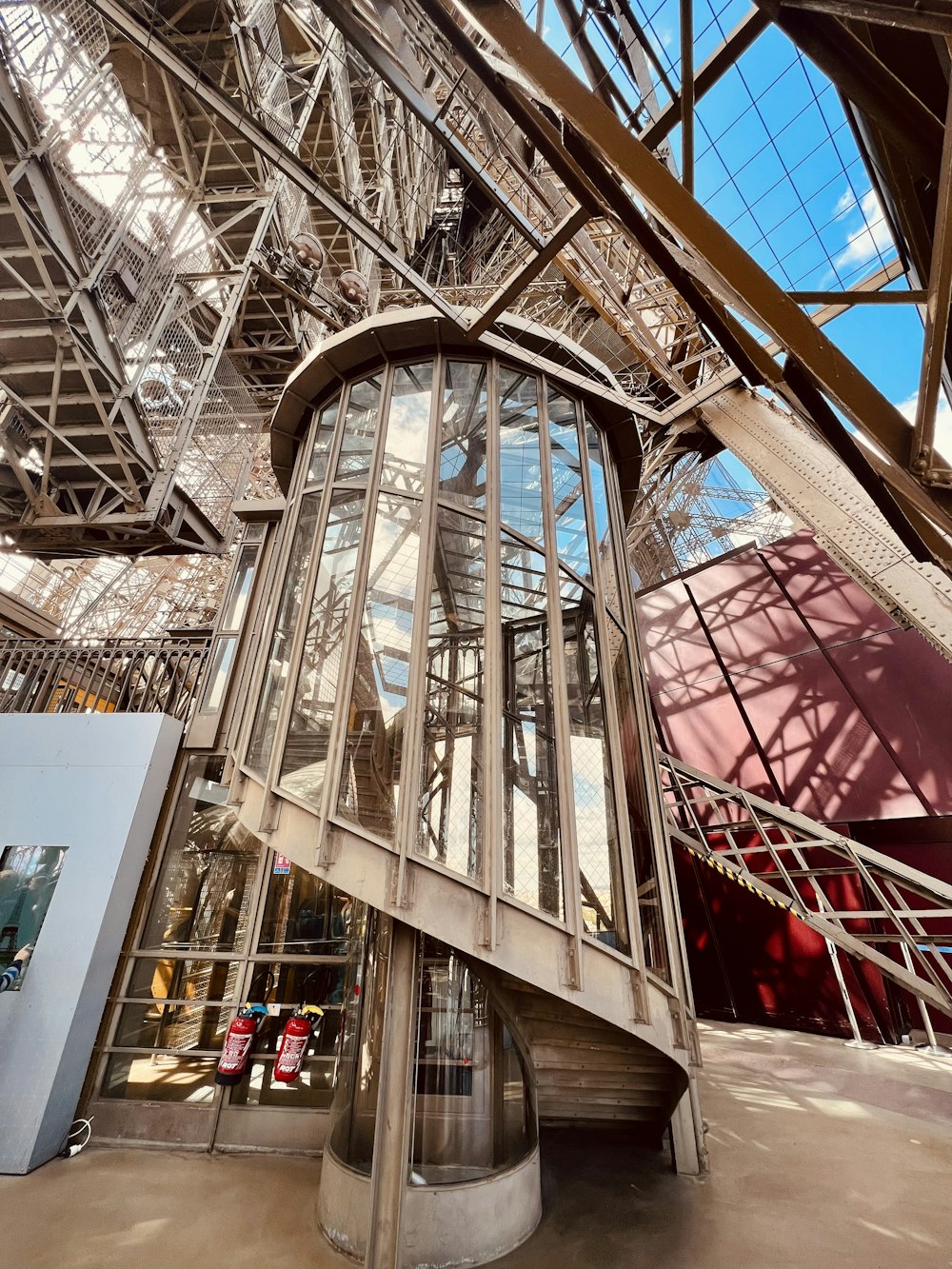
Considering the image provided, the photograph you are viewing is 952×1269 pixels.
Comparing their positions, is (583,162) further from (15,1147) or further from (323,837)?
(15,1147)

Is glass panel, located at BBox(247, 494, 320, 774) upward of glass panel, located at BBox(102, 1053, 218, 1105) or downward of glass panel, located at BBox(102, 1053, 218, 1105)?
upward

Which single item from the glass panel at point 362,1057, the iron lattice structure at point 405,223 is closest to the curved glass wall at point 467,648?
the glass panel at point 362,1057

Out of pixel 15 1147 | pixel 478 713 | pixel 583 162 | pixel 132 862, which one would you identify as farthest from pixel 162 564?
pixel 583 162

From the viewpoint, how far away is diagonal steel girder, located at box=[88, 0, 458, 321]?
6.18 m

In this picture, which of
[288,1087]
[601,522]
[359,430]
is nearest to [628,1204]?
[288,1087]

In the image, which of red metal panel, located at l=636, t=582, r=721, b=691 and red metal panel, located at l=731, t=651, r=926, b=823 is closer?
red metal panel, located at l=731, t=651, r=926, b=823

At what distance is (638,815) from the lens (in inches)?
207

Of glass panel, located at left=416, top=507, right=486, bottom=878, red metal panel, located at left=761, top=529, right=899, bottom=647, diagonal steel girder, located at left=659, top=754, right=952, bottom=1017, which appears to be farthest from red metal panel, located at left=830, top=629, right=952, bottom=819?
glass panel, located at left=416, top=507, right=486, bottom=878

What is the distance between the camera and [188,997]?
6078 millimetres

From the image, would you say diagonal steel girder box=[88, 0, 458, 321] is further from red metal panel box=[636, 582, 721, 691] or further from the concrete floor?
red metal panel box=[636, 582, 721, 691]

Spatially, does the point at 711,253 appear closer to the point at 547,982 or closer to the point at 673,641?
the point at 547,982

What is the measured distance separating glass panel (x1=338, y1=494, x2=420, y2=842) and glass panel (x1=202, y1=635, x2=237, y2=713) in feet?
12.2

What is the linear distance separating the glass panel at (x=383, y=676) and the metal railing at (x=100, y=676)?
161 inches

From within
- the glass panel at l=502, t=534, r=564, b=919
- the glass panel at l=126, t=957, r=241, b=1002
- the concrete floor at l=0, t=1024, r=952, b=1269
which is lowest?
the concrete floor at l=0, t=1024, r=952, b=1269
